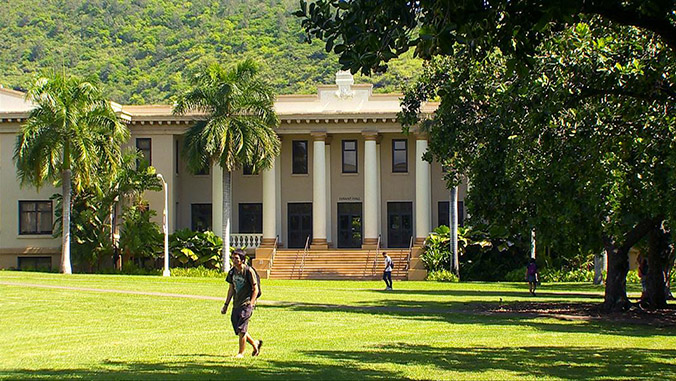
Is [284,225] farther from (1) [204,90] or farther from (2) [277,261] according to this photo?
(1) [204,90]

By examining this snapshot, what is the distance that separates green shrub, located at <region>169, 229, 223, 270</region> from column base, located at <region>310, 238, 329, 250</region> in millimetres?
5190

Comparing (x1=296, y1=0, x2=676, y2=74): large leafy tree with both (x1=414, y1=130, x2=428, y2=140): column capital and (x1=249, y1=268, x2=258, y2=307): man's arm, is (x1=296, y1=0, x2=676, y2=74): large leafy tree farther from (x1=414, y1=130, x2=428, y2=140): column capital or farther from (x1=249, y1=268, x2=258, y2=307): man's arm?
(x1=414, y1=130, x2=428, y2=140): column capital

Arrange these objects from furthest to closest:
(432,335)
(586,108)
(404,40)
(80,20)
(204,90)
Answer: (80,20), (204,90), (586,108), (432,335), (404,40)

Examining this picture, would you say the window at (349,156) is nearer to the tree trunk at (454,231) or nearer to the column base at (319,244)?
the column base at (319,244)

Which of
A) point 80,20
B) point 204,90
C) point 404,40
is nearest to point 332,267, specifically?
point 204,90

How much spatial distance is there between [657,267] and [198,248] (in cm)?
2761

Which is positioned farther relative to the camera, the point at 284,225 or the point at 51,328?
the point at 284,225

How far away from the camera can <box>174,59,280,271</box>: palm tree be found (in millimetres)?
47844

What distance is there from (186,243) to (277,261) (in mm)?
4745

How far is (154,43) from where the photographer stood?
363ft

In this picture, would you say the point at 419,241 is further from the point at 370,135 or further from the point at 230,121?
the point at 230,121

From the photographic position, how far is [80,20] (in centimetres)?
11975

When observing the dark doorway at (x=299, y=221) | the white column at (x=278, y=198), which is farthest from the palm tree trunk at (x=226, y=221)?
the dark doorway at (x=299, y=221)

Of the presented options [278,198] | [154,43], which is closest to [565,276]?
[278,198]
